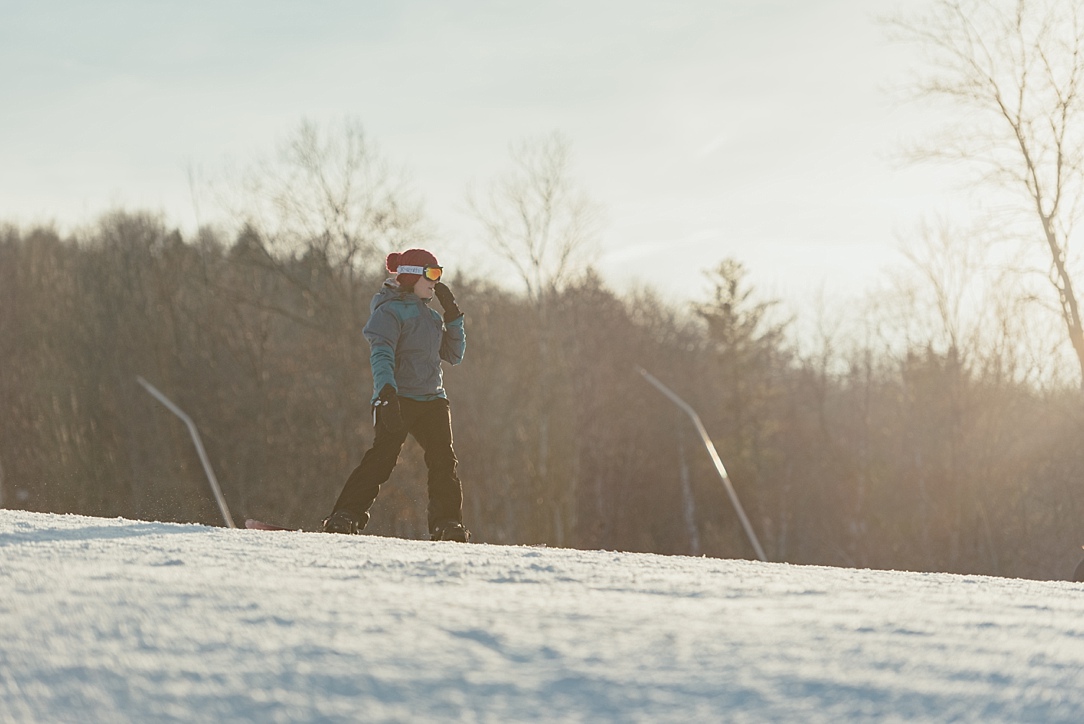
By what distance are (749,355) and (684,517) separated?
7217mm

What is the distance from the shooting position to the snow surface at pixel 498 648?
170 cm

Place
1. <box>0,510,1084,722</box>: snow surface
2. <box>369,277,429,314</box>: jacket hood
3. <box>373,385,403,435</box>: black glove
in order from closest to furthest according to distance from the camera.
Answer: <box>0,510,1084,722</box>: snow surface < <box>373,385,403,435</box>: black glove < <box>369,277,429,314</box>: jacket hood

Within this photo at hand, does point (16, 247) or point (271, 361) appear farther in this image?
point (16, 247)

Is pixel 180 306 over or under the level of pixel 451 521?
over

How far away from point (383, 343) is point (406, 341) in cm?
18

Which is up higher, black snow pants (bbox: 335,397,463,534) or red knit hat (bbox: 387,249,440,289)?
red knit hat (bbox: 387,249,440,289)

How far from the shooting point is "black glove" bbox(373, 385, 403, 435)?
6.25 m

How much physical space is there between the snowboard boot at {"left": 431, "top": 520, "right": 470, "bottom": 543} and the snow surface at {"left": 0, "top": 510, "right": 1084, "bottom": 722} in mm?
3067

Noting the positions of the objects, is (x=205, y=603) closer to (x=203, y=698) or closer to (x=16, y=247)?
(x=203, y=698)

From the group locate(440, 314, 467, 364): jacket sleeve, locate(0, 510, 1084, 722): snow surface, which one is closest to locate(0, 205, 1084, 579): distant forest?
locate(440, 314, 467, 364): jacket sleeve

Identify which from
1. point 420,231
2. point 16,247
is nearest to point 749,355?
point 420,231

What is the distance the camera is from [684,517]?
45406 mm

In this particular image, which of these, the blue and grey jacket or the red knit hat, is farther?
the red knit hat

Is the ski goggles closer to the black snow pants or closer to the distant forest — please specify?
the black snow pants
